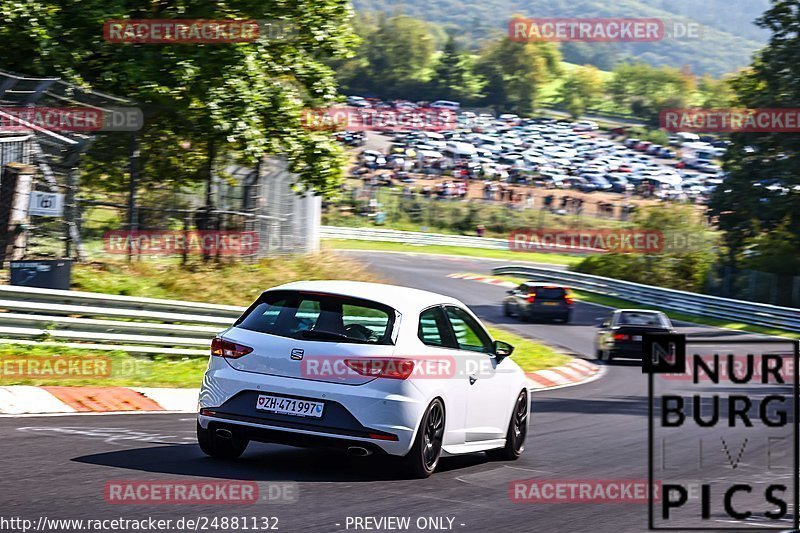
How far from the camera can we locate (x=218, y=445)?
28.7 ft

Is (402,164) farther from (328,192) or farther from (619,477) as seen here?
(619,477)

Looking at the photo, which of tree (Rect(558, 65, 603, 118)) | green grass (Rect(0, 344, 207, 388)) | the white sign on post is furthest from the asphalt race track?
tree (Rect(558, 65, 603, 118))

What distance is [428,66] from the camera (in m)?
153

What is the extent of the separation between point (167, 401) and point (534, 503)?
643 centimetres

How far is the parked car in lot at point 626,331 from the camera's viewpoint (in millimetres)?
25781

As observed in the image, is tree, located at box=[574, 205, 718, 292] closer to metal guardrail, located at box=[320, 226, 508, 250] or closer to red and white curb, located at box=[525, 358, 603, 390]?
metal guardrail, located at box=[320, 226, 508, 250]

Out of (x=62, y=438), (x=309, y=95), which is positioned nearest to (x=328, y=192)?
(x=309, y=95)

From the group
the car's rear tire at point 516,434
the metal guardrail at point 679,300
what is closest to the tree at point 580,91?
the metal guardrail at point 679,300

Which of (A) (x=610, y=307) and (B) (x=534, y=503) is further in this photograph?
(A) (x=610, y=307)

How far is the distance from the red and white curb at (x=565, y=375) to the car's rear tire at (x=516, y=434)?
8731 mm

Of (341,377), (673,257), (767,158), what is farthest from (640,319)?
(673,257)

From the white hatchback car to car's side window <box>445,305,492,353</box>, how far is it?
35cm

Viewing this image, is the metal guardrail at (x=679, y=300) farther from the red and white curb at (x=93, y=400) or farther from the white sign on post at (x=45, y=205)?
the red and white curb at (x=93, y=400)

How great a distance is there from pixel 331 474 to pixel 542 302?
1033 inches
